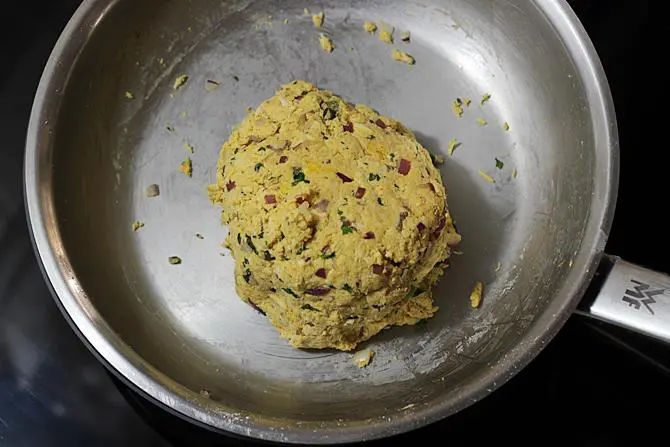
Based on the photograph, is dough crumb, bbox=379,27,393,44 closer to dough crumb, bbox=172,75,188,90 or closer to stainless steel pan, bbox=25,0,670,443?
stainless steel pan, bbox=25,0,670,443

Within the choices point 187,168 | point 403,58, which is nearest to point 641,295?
point 403,58

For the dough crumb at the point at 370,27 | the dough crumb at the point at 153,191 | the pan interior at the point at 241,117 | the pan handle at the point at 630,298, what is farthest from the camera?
the dough crumb at the point at 370,27

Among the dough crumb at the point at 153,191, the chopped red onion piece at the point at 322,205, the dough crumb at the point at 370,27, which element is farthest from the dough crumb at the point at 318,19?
the chopped red onion piece at the point at 322,205

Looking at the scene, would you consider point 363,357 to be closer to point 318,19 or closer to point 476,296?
point 476,296

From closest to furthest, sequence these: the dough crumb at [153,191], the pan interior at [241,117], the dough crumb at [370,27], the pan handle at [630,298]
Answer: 1. the pan handle at [630,298]
2. the pan interior at [241,117]
3. the dough crumb at [153,191]
4. the dough crumb at [370,27]

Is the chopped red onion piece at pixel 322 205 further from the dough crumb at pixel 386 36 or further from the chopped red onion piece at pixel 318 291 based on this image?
the dough crumb at pixel 386 36

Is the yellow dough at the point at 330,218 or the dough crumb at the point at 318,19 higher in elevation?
the dough crumb at the point at 318,19
